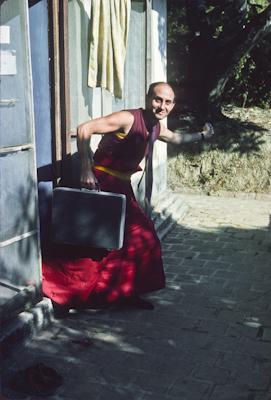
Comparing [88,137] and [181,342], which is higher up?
[88,137]

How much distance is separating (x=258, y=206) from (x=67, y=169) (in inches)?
211

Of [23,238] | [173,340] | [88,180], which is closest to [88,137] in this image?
[88,180]

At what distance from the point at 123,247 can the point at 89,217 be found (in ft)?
2.66

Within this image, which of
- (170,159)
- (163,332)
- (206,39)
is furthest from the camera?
(206,39)

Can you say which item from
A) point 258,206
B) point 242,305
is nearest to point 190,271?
point 242,305

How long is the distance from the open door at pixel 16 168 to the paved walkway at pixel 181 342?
1.86 feet

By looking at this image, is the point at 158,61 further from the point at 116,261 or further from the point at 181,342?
the point at 181,342

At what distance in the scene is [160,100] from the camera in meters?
5.75

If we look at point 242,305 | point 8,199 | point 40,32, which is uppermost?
point 40,32

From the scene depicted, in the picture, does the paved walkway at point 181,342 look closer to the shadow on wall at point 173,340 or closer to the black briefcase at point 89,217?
the shadow on wall at point 173,340

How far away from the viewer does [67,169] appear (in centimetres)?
626

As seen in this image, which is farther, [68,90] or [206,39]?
[206,39]

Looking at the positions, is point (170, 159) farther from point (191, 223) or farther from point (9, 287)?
point (9, 287)

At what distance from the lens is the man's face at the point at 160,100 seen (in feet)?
18.7
